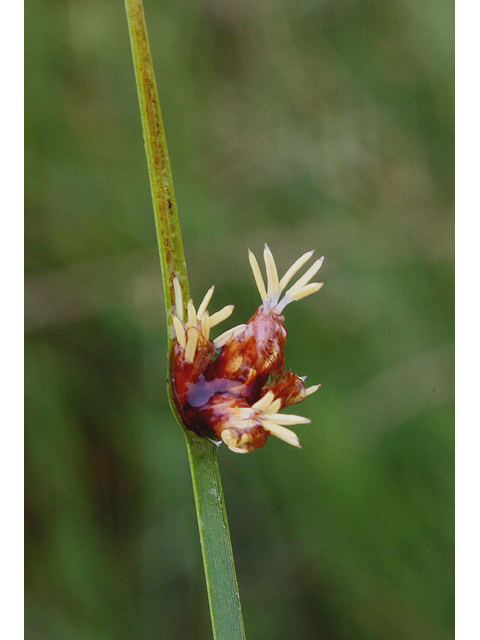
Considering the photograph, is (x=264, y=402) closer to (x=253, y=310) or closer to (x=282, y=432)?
(x=282, y=432)

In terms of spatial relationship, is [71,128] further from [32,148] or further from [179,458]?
[179,458]

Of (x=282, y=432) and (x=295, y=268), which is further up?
(x=295, y=268)

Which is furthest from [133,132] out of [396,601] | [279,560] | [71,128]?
[396,601]

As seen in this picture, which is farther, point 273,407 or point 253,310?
point 253,310

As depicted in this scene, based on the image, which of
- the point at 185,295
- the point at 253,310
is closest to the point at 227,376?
the point at 185,295

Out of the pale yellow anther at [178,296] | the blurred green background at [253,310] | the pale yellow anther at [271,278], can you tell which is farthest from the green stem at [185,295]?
the blurred green background at [253,310]

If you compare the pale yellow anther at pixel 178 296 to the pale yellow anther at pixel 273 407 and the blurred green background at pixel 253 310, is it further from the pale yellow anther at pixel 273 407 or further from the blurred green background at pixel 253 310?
the blurred green background at pixel 253 310

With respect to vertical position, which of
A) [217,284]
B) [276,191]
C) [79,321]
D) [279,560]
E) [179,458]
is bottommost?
[279,560]
